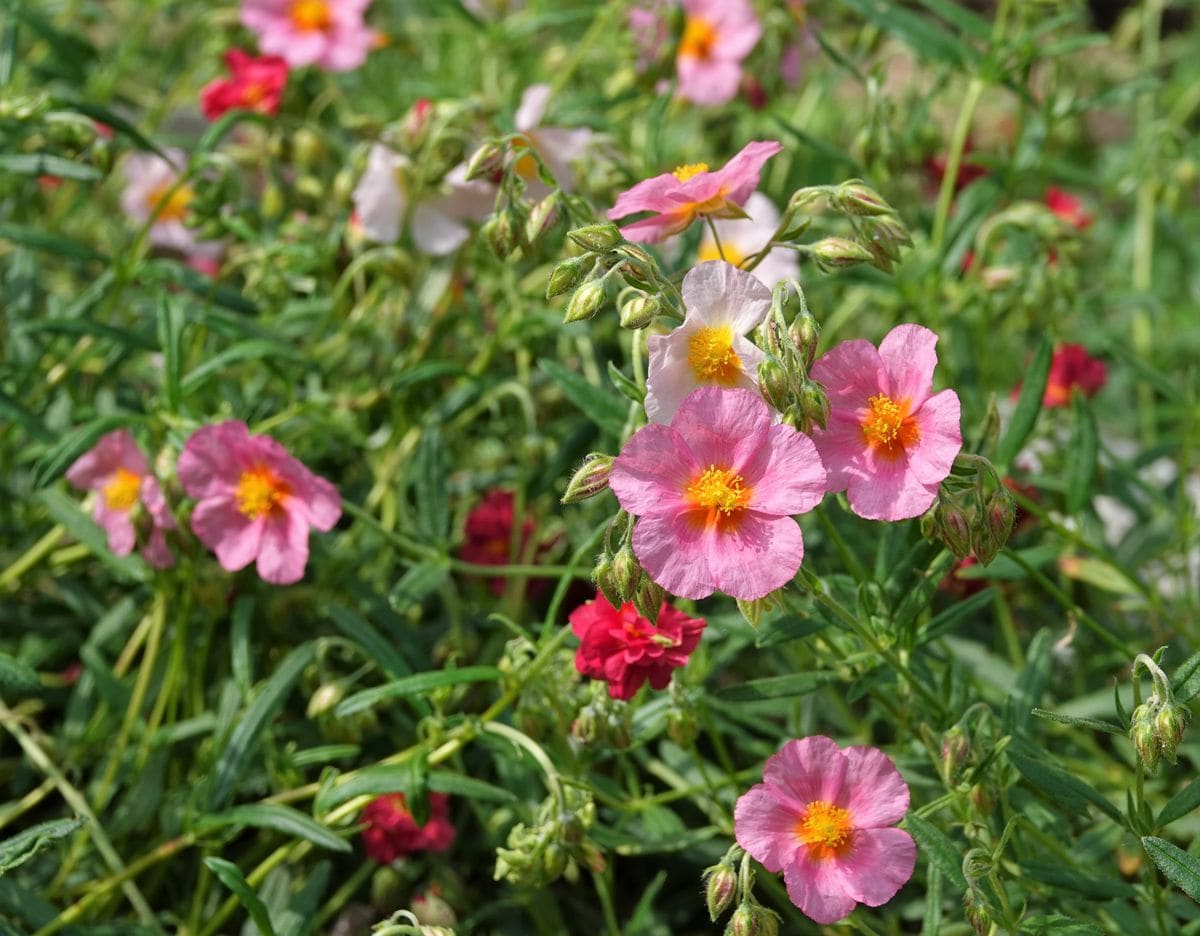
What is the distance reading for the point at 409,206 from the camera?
2.43 m

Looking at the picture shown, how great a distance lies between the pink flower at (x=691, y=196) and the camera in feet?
5.35

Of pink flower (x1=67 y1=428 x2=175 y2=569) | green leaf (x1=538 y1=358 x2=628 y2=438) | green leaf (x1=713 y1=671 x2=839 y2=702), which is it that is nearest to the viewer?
green leaf (x1=713 y1=671 x2=839 y2=702)

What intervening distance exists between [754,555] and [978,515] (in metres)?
0.26

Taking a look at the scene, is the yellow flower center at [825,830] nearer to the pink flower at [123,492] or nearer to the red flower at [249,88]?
the pink flower at [123,492]

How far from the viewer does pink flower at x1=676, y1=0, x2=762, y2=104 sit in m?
2.83

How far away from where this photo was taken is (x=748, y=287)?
1.56 meters

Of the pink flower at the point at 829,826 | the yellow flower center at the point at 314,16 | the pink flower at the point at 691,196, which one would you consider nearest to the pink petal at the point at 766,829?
the pink flower at the point at 829,826

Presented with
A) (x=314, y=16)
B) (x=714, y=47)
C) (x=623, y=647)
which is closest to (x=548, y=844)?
(x=623, y=647)

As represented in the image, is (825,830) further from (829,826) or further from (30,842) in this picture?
(30,842)

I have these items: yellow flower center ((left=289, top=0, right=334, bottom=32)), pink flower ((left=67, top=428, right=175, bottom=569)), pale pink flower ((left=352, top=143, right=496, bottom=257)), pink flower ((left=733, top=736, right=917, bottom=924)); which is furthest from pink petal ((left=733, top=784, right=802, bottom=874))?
yellow flower center ((left=289, top=0, right=334, bottom=32))

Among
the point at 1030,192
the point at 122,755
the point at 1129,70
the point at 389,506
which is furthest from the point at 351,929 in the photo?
the point at 1129,70

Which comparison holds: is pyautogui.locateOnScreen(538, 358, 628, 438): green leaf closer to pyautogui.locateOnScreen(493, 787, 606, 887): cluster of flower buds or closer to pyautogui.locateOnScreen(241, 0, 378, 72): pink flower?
pyautogui.locateOnScreen(493, 787, 606, 887): cluster of flower buds

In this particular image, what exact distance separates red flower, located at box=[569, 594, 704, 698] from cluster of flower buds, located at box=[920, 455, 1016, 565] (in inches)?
14.6

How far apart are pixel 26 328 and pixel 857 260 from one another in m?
1.33
